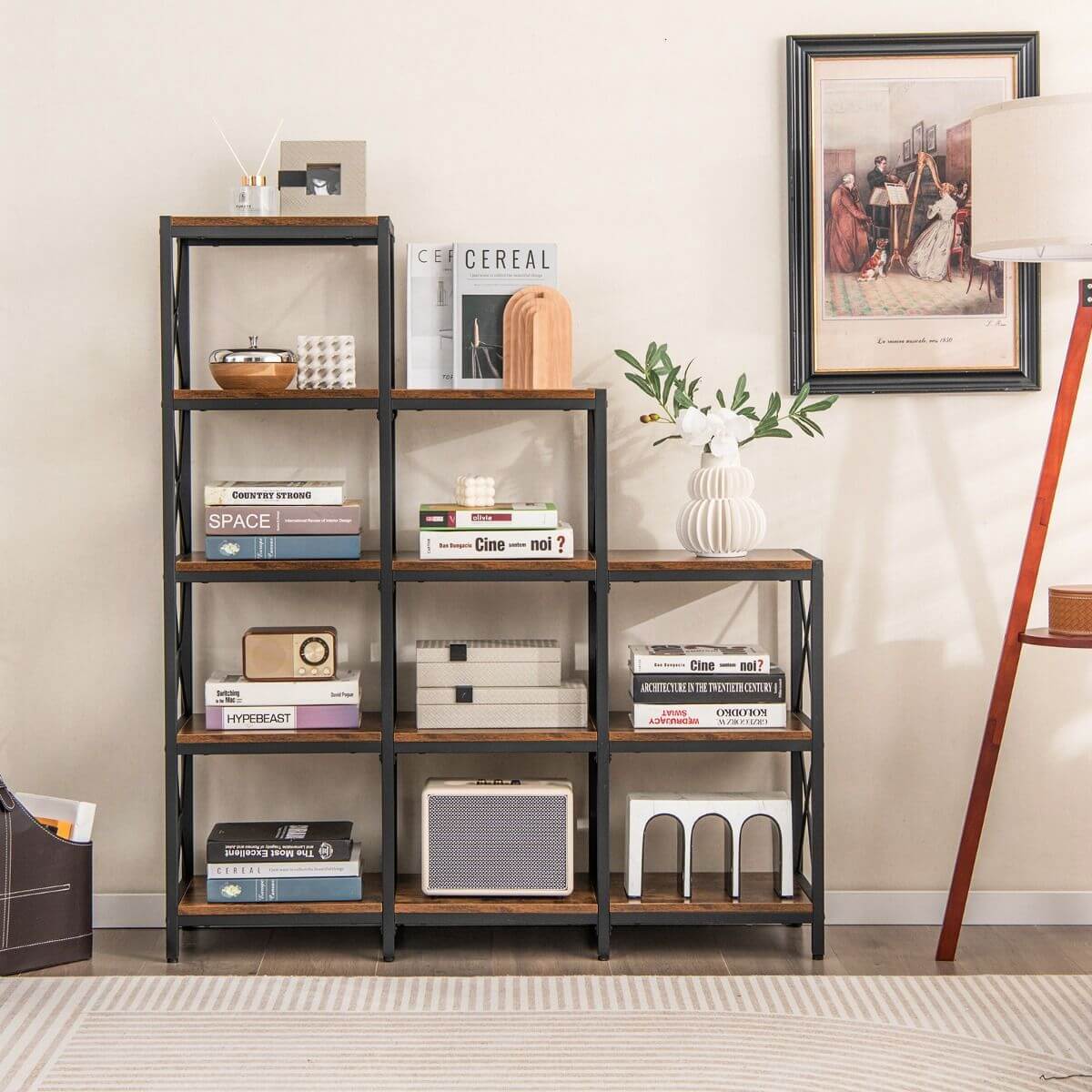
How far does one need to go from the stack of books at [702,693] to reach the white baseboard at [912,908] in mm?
582

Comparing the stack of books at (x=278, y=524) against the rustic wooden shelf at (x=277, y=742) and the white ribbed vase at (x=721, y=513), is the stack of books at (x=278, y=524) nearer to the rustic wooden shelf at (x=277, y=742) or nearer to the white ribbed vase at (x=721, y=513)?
the rustic wooden shelf at (x=277, y=742)

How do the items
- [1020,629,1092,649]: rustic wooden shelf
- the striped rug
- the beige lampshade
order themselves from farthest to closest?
1. [1020,629,1092,649]: rustic wooden shelf
2. the beige lampshade
3. the striped rug

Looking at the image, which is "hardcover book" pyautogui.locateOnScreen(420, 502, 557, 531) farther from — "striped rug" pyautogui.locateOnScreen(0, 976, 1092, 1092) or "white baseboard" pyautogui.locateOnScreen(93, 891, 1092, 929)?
"white baseboard" pyautogui.locateOnScreen(93, 891, 1092, 929)

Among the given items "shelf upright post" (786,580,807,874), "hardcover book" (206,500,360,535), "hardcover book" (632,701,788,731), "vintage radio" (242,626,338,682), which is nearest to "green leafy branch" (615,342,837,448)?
"shelf upright post" (786,580,807,874)

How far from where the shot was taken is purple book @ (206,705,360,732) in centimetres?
263

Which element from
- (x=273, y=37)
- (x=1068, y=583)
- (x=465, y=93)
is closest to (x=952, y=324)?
(x=1068, y=583)

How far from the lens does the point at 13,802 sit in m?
2.53

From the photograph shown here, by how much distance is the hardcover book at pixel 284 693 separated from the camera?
2633 millimetres

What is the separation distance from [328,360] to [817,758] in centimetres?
139

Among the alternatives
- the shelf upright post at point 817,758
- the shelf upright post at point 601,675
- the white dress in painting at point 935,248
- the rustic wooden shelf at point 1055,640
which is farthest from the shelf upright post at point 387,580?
the rustic wooden shelf at point 1055,640

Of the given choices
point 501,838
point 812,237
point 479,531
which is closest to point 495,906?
point 501,838

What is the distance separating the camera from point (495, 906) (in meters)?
2.64

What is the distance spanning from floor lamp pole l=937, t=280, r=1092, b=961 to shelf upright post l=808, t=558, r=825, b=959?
11.1 inches

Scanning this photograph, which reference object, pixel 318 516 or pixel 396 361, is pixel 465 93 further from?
pixel 318 516
